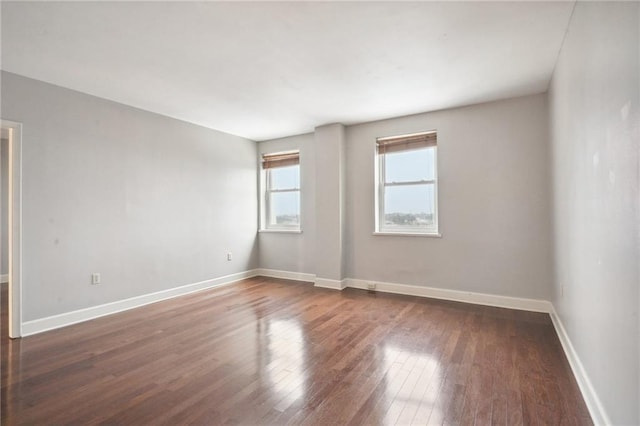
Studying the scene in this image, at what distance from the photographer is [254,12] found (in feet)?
6.96

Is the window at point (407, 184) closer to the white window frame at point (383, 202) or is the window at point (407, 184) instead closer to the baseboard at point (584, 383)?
the white window frame at point (383, 202)

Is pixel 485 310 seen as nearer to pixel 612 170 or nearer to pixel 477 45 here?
pixel 612 170

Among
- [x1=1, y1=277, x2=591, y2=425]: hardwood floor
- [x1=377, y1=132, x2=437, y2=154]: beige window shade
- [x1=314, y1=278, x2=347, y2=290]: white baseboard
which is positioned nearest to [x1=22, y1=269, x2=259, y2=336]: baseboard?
[x1=1, y1=277, x2=591, y2=425]: hardwood floor

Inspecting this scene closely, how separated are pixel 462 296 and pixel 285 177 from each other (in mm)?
3600

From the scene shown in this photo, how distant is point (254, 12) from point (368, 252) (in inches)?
138

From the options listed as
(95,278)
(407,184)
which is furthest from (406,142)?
(95,278)

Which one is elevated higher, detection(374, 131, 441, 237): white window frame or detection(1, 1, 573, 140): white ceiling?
detection(1, 1, 573, 140): white ceiling

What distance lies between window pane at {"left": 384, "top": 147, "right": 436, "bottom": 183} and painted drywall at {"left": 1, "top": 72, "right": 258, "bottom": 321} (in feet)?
9.08

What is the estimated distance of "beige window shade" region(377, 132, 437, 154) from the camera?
4297 millimetres

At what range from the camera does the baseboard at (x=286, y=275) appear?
535cm

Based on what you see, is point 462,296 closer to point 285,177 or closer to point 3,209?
point 285,177

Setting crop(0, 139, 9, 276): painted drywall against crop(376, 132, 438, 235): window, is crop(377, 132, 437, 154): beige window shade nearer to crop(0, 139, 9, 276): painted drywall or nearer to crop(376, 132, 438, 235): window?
crop(376, 132, 438, 235): window

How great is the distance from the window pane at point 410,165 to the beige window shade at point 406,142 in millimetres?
60

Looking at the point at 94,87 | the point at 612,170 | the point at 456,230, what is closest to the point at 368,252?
the point at 456,230
